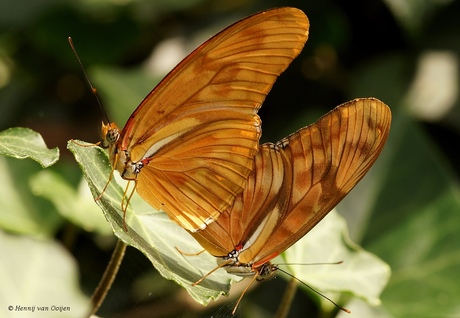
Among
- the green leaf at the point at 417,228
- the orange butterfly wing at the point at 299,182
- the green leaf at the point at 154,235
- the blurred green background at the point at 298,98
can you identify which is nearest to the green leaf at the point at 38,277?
the blurred green background at the point at 298,98

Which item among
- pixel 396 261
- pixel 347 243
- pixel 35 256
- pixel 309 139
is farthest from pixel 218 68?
pixel 396 261

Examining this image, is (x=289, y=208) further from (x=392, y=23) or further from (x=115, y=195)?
→ (x=392, y=23)

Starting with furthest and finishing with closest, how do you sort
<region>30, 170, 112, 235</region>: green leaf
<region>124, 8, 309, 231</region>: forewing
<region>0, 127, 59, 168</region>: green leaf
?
<region>30, 170, 112, 235</region>: green leaf, <region>124, 8, 309, 231</region>: forewing, <region>0, 127, 59, 168</region>: green leaf

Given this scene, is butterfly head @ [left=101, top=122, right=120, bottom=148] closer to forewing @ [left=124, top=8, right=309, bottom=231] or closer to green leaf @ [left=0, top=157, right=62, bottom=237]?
forewing @ [left=124, top=8, right=309, bottom=231]

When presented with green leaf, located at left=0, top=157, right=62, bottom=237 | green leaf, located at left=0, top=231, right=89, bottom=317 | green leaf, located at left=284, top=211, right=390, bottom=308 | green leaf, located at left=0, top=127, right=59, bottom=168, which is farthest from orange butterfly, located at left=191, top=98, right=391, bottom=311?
green leaf, located at left=0, top=157, right=62, bottom=237

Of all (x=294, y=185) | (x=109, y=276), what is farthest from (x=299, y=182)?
(x=109, y=276)

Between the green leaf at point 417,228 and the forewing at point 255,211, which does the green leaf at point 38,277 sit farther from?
the green leaf at point 417,228

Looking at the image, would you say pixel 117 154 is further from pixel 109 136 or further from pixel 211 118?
pixel 211 118
